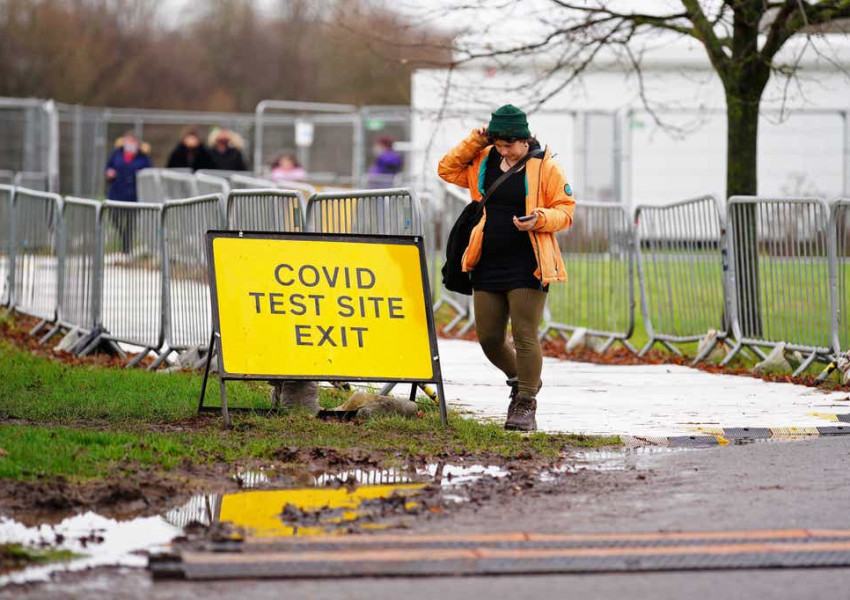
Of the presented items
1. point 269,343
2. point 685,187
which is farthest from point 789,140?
point 269,343

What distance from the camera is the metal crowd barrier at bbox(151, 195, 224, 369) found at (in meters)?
12.0

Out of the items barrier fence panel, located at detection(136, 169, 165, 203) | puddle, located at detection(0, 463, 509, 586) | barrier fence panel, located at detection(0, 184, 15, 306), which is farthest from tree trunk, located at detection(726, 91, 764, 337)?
barrier fence panel, located at detection(136, 169, 165, 203)

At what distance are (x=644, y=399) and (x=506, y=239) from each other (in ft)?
7.70

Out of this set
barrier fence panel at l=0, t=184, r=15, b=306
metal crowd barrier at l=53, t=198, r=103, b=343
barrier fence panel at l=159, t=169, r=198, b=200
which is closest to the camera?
metal crowd barrier at l=53, t=198, r=103, b=343

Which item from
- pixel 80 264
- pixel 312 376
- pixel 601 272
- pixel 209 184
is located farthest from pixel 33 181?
pixel 312 376

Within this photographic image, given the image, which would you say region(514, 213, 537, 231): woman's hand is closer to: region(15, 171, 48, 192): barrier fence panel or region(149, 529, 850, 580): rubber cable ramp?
region(149, 529, 850, 580): rubber cable ramp

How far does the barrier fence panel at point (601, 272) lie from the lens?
15.0 meters

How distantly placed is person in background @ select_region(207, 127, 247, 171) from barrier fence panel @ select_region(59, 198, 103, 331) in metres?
12.0

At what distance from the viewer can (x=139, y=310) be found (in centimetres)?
1309

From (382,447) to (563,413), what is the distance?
2.15m

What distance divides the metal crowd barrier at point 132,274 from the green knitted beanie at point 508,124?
14.6 feet

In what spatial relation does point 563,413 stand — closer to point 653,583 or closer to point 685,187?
point 653,583

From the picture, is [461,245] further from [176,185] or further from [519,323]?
[176,185]

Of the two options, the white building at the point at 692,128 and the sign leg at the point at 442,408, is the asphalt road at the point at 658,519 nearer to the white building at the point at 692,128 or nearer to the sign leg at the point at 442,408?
the sign leg at the point at 442,408
